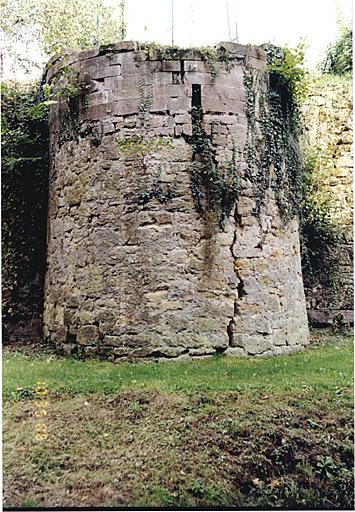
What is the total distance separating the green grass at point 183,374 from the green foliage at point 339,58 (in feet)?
14.9

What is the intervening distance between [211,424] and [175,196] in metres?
2.80

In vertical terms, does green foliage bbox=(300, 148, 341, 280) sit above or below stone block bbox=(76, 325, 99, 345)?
above

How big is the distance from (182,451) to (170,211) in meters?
3.00

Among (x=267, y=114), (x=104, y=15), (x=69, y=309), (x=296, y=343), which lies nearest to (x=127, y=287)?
(x=69, y=309)

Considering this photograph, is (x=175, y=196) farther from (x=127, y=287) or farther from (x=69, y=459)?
(x=69, y=459)

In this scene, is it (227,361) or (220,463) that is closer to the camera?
(220,463)

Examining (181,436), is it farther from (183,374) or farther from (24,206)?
(24,206)

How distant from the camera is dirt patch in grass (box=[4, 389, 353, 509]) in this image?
13.7ft

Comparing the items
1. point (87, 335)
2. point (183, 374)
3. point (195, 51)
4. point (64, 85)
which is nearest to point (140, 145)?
point (195, 51)

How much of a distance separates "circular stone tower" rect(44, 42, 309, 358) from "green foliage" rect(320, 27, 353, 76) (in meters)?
2.22

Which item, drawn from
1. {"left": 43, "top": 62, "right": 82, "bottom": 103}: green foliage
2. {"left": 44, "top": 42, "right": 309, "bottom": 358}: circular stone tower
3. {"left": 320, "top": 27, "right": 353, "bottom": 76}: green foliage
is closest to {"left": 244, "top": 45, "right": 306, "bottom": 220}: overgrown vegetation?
{"left": 44, "top": 42, "right": 309, "bottom": 358}: circular stone tower

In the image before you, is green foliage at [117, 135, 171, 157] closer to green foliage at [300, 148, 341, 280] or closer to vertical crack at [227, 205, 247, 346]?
vertical crack at [227, 205, 247, 346]

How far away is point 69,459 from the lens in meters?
4.55

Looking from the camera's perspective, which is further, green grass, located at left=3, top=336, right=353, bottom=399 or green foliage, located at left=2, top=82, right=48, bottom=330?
green foliage, located at left=2, top=82, right=48, bottom=330
